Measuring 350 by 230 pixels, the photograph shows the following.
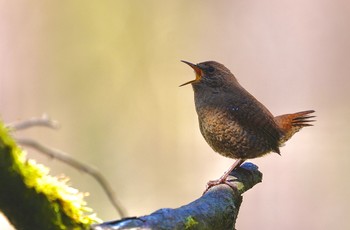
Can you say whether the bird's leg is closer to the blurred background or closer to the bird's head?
the bird's head

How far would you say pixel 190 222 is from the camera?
1.67 metres

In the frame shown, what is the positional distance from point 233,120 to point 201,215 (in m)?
1.40

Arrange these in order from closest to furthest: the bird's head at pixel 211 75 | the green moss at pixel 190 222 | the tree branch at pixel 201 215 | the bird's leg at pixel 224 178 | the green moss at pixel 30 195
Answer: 1. the green moss at pixel 30 195
2. the tree branch at pixel 201 215
3. the green moss at pixel 190 222
4. the bird's leg at pixel 224 178
5. the bird's head at pixel 211 75

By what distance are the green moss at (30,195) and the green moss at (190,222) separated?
1.28ft

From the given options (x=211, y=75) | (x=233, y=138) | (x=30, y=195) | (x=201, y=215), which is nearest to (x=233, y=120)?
(x=233, y=138)

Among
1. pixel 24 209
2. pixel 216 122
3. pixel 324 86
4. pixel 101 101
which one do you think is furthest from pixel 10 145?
pixel 101 101

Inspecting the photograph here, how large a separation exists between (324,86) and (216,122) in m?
3.72

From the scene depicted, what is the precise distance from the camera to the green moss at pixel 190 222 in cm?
165

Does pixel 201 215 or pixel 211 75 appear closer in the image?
pixel 201 215

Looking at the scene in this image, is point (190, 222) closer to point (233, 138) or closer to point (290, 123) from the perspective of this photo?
point (233, 138)

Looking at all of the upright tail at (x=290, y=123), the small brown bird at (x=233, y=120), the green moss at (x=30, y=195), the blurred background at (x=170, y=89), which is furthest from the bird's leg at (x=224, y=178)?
the blurred background at (x=170, y=89)

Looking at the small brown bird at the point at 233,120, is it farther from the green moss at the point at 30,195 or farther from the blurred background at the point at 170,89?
the blurred background at the point at 170,89

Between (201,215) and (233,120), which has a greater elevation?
(233,120)

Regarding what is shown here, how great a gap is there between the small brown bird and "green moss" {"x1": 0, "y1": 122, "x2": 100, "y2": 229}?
5.58 ft
